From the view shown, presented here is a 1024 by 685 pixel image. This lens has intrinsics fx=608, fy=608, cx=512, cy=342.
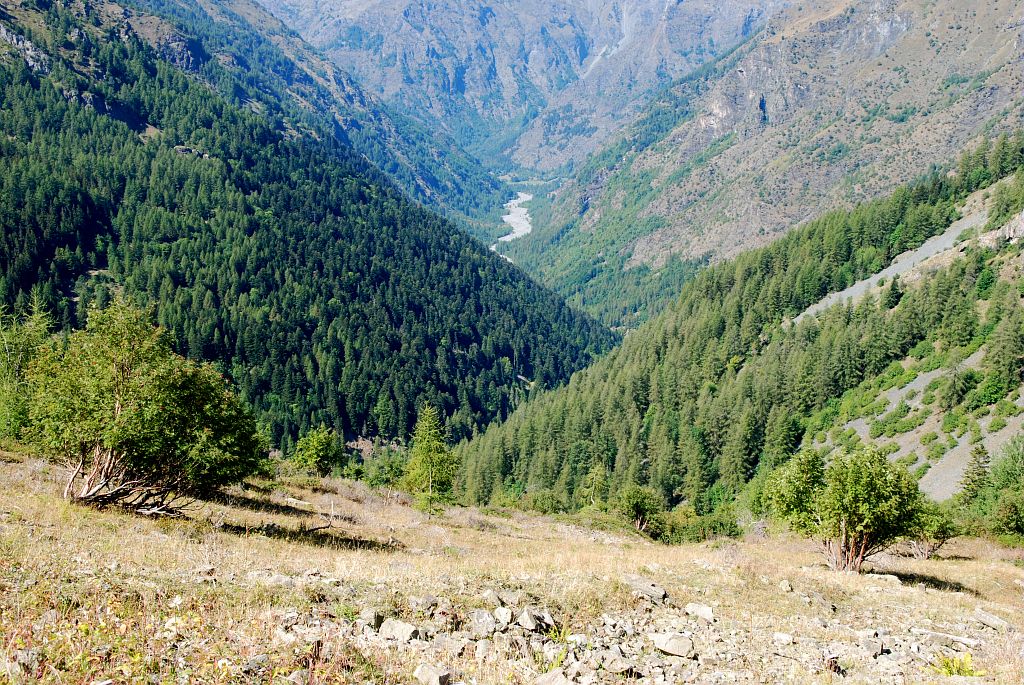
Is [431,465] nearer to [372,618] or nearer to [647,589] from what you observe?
[647,589]

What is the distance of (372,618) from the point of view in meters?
15.2

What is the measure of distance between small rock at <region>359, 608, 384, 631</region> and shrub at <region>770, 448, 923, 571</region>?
29185 millimetres

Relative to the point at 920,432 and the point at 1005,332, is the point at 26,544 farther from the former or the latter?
the point at 1005,332

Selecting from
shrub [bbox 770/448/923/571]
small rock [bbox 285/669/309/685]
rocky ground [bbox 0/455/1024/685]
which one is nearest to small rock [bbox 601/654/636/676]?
rocky ground [bbox 0/455/1024/685]

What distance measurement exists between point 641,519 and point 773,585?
2263 inches

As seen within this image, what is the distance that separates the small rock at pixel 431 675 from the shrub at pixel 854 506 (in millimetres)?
29706

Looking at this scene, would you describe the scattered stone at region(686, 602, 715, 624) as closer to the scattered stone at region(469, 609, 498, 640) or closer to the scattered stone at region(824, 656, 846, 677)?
the scattered stone at region(824, 656, 846, 677)

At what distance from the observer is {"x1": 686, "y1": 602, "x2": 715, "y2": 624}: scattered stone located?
1986 cm

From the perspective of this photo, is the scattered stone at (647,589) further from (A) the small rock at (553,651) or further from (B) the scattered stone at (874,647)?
(A) the small rock at (553,651)

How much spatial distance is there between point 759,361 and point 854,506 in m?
124

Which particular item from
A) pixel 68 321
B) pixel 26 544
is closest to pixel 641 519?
pixel 26 544

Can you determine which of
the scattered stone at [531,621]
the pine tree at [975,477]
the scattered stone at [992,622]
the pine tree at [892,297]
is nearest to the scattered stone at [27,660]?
the scattered stone at [531,621]

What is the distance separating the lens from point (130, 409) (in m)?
25.0

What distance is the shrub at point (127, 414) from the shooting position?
25531 millimetres
